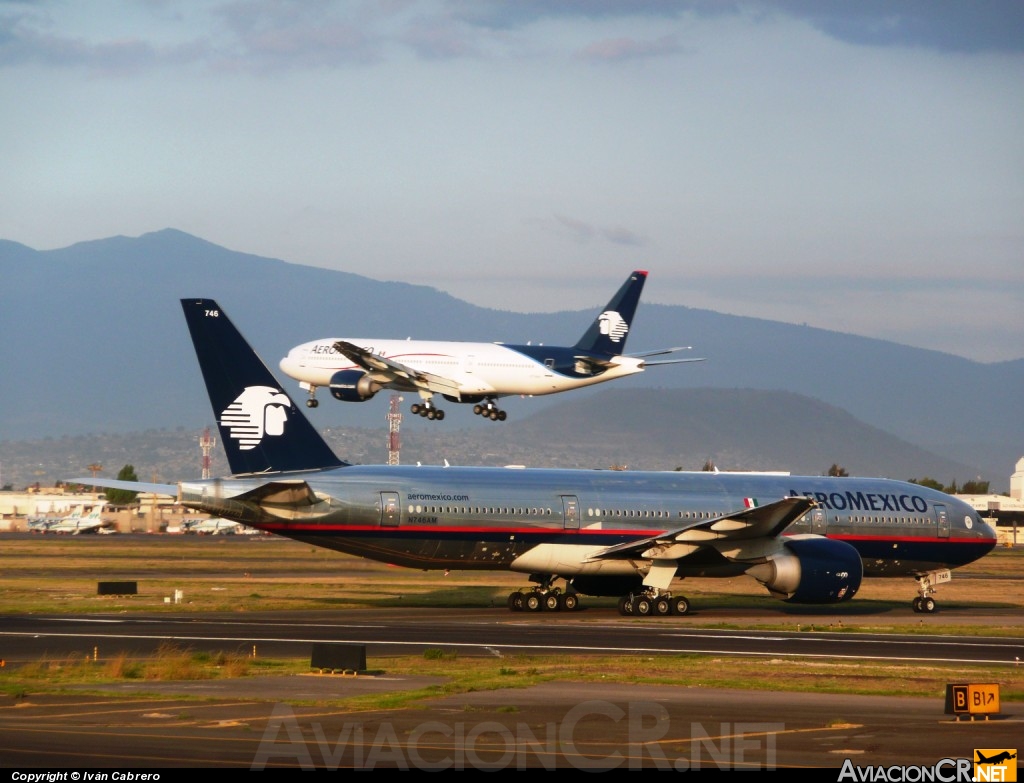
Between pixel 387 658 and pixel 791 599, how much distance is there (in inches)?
602

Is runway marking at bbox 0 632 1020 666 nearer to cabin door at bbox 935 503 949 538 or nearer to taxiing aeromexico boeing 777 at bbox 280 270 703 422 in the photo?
cabin door at bbox 935 503 949 538

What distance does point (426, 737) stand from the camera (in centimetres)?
1697

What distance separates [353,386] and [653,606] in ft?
92.5

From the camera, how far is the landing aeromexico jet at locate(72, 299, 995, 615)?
37.0m

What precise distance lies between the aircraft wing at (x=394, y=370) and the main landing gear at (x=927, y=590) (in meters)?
28.0

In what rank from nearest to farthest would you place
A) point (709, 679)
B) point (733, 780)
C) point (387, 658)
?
point (733, 780), point (709, 679), point (387, 658)

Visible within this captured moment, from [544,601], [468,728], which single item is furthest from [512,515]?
[468,728]

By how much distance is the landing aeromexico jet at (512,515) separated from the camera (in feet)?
121

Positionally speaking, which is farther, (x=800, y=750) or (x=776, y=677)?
(x=776, y=677)

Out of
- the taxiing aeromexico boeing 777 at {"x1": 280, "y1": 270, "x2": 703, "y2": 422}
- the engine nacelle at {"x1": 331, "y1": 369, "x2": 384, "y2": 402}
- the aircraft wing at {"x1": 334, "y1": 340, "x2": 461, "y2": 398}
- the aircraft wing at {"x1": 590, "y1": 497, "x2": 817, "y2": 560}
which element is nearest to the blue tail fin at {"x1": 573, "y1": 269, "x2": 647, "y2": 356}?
the taxiing aeromexico boeing 777 at {"x1": 280, "y1": 270, "x2": 703, "y2": 422}

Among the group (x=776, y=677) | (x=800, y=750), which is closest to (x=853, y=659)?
(x=776, y=677)

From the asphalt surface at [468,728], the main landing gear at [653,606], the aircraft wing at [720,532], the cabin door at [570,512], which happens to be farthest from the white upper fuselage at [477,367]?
the asphalt surface at [468,728]

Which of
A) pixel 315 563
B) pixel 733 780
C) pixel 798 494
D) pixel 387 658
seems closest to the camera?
pixel 733 780

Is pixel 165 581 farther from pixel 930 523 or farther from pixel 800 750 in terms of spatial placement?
pixel 800 750
